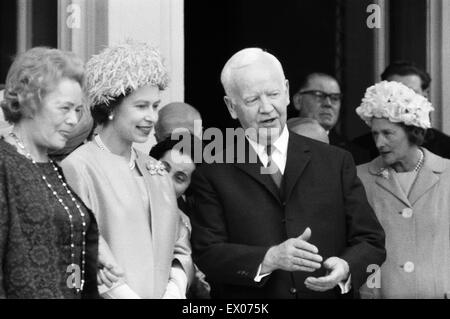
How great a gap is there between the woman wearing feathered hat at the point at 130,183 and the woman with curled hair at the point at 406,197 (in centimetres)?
87

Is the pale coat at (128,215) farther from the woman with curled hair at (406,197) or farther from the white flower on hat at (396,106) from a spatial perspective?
the white flower on hat at (396,106)

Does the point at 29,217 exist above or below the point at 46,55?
below

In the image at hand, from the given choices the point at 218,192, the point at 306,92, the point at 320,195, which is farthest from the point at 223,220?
the point at 306,92

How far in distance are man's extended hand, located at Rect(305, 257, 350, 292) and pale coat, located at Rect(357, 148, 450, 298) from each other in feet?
1.86

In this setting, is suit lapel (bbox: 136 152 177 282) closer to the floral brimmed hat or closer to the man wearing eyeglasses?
the floral brimmed hat

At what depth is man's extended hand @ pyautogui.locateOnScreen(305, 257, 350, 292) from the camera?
3760 mm

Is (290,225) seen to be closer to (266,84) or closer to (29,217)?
(266,84)

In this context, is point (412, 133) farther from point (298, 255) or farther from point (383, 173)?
point (298, 255)

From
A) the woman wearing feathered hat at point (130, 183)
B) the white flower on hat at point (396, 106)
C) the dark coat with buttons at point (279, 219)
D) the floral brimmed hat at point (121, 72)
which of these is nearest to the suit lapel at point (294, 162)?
the dark coat with buttons at point (279, 219)

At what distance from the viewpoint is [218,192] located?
397 cm

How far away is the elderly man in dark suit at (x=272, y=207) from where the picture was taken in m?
3.88

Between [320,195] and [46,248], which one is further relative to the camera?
[320,195]

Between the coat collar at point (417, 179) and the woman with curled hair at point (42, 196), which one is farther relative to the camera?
the coat collar at point (417, 179)

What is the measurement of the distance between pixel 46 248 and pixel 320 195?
3.36 feet
